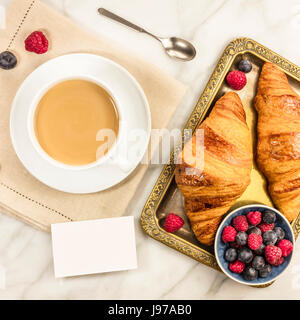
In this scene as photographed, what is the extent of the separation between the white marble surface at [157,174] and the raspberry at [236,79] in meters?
0.09

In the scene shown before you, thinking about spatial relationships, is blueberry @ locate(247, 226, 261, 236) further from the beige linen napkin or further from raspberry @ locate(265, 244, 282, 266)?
the beige linen napkin

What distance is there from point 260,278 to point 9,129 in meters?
0.95

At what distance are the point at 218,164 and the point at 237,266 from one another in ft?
1.13

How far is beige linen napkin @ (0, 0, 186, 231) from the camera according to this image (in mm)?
1156

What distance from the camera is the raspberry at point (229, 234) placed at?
44.2 inches

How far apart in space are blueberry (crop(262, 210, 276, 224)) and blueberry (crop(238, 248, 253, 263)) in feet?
0.37

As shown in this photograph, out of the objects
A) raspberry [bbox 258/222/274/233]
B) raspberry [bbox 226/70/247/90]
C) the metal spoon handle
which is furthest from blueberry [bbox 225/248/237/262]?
the metal spoon handle

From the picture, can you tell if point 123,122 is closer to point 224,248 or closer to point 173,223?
point 173,223

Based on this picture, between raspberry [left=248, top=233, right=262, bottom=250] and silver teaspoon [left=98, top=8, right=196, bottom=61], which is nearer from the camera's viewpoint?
raspberry [left=248, top=233, right=262, bottom=250]

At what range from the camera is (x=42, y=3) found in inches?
45.8

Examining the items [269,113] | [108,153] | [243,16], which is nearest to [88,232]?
[108,153]

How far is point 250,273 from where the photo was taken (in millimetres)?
1128

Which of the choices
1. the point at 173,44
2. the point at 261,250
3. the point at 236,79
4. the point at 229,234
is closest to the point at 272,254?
the point at 261,250

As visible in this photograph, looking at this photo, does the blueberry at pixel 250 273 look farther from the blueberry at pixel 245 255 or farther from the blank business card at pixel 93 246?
the blank business card at pixel 93 246
